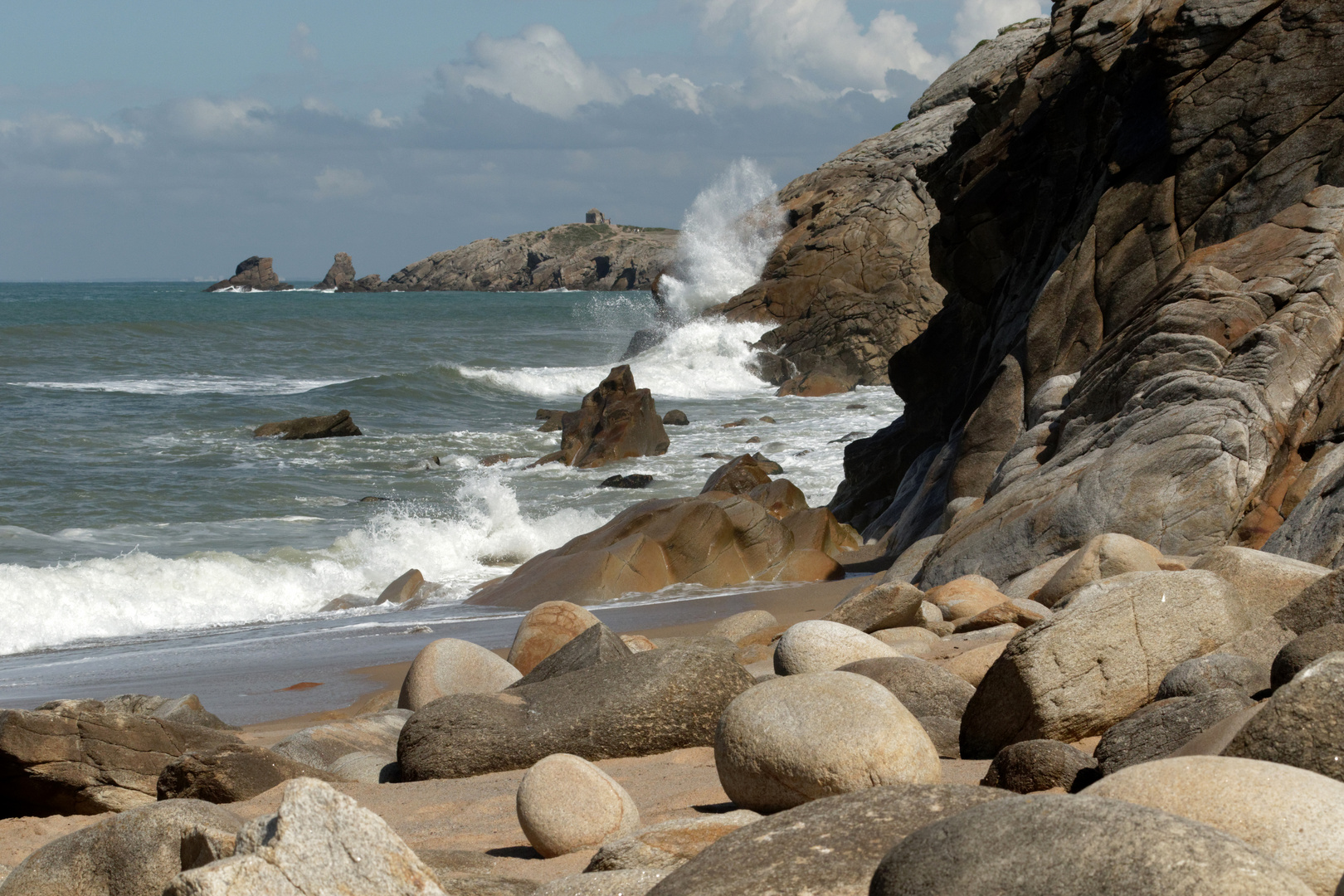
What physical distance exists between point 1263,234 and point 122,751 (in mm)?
9375

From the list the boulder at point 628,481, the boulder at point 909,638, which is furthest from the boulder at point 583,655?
the boulder at point 628,481

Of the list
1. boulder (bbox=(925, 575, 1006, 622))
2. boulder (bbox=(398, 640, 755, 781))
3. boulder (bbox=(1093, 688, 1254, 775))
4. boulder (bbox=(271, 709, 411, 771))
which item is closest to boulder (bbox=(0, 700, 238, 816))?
boulder (bbox=(271, 709, 411, 771))

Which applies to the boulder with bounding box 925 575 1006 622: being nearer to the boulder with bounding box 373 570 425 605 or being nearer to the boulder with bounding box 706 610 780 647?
the boulder with bounding box 706 610 780 647

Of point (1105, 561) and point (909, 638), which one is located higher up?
point (1105, 561)

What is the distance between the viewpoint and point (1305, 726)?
3035 mm

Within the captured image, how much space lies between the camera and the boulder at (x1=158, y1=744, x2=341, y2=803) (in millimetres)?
5742

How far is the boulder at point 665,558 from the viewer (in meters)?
12.5

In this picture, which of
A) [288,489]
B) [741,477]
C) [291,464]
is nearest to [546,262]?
[291,464]

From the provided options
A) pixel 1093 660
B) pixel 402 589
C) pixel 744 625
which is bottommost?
pixel 402 589

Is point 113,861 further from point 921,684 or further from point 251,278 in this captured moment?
point 251,278

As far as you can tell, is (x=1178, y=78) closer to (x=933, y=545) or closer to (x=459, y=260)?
(x=933, y=545)

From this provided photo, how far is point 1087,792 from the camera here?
2.64m

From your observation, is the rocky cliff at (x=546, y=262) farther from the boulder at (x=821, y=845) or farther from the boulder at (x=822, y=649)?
the boulder at (x=821, y=845)

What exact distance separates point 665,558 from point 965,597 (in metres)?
5.11
